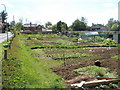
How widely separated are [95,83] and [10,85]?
377cm

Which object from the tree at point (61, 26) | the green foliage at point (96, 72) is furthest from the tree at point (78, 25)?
the green foliage at point (96, 72)

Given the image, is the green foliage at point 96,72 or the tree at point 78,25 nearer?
the green foliage at point 96,72

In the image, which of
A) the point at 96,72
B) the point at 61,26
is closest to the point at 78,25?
the point at 61,26

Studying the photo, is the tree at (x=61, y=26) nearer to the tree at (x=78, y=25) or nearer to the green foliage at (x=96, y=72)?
the tree at (x=78, y=25)

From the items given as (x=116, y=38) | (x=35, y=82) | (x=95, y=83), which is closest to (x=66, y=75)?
(x=95, y=83)

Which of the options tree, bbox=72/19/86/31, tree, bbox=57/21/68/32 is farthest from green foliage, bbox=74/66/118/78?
tree, bbox=72/19/86/31

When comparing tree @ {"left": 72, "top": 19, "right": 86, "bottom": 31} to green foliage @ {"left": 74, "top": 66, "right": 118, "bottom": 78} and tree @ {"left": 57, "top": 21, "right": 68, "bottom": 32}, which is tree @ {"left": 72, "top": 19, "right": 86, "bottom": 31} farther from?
green foliage @ {"left": 74, "top": 66, "right": 118, "bottom": 78}

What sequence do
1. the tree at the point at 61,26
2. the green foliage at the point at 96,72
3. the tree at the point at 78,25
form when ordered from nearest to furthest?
the green foliage at the point at 96,72
the tree at the point at 61,26
the tree at the point at 78,25

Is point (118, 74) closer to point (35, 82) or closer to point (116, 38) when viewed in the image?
point (35, 82)

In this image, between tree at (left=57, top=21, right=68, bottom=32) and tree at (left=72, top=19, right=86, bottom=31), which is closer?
tree at (left=57, top=21, right=68, bottom=32)

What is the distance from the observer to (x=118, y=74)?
10.7 meters

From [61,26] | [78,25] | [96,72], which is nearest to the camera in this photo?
[96,72]

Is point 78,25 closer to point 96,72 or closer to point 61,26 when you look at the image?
point 61,26

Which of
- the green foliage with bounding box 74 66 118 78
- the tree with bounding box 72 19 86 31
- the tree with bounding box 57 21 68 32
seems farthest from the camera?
the tree with bounding box 72 19 86 31
